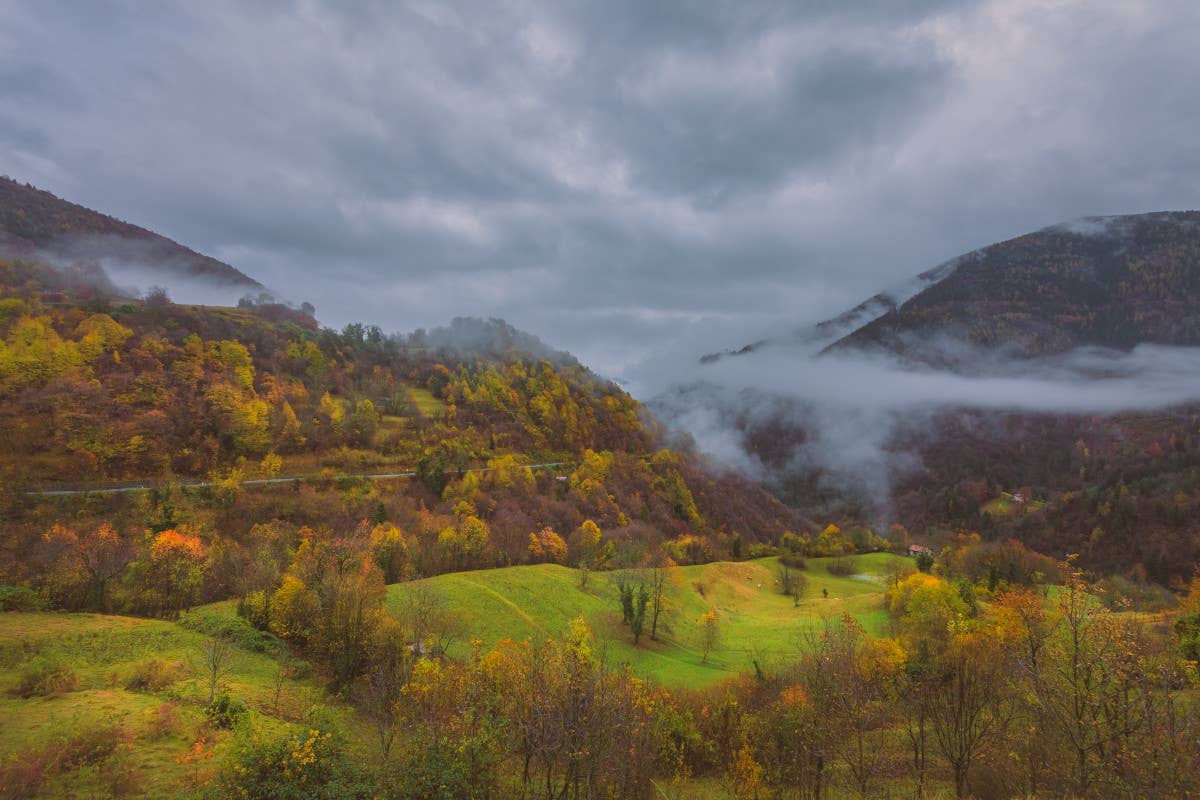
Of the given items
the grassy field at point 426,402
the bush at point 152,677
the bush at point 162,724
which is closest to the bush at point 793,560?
the grassy field at point 426,402

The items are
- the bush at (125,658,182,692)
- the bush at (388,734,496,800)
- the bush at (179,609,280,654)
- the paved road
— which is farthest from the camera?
the paved road

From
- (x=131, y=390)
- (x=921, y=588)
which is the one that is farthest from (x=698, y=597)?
(x=131, y=390)

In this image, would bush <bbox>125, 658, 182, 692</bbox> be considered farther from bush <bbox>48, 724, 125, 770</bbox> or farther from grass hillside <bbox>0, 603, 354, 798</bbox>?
bush <bbox>48, 724, 125, 770</bbox>

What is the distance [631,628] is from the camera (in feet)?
188

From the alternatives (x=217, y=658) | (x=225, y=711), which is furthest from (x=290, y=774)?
(x=217, y=658)

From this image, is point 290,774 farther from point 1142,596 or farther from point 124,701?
point 1142,596

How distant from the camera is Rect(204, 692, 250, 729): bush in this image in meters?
24.0

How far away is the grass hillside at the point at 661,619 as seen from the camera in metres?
49.2

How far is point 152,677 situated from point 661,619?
47.5m

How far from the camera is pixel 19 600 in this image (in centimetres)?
3656

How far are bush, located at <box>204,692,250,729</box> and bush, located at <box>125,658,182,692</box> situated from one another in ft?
15.5

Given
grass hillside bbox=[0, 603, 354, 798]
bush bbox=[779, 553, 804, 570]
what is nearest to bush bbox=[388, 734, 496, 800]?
grass hillside bbox=[0, 603, 354, 798]

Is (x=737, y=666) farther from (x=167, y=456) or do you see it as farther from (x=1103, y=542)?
(x=1103, y=542)

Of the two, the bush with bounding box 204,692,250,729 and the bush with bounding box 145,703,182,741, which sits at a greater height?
the bush with bounding box 145,703,182,741
